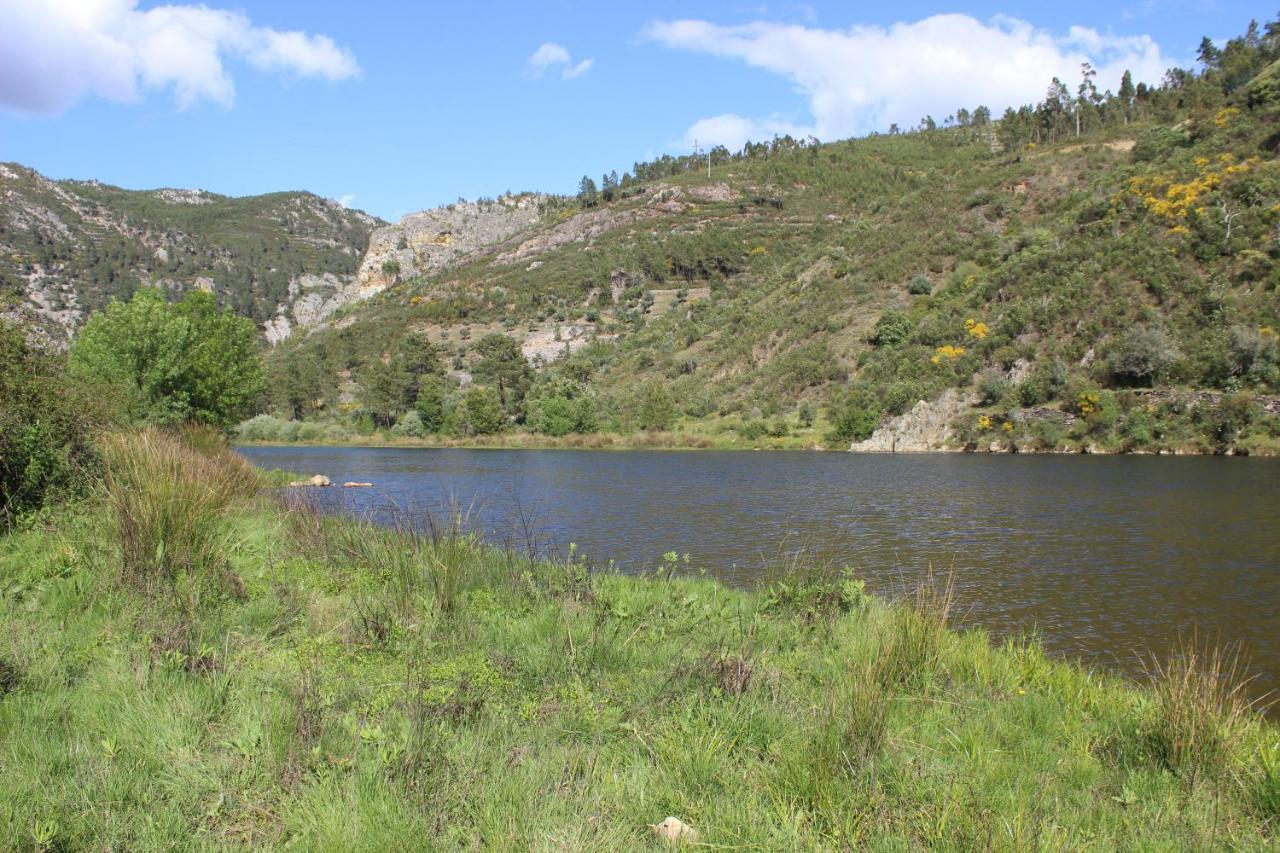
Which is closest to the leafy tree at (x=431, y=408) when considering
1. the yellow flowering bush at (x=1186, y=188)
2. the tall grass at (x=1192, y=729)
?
the yellow flowering bush at (x=1186, y=188)

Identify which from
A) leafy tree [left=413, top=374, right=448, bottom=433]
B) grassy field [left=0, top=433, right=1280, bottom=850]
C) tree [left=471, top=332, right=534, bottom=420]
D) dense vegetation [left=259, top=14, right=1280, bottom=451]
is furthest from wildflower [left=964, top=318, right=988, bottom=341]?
grassy field [left=0, top=433, right=1280, bottom=850]

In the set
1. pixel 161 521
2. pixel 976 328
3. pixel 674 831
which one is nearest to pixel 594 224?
pixel 976 328

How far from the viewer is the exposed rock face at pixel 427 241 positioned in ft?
596

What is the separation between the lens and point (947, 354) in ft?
192

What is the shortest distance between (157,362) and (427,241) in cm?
17093

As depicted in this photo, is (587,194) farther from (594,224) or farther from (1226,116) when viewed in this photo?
(1226,116)

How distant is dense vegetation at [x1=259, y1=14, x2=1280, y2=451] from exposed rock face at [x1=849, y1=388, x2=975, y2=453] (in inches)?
41.7

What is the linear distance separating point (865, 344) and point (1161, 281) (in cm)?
2317

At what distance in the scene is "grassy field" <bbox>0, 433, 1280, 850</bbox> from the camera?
367 cm

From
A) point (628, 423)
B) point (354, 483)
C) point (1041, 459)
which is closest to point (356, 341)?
point (628, 423)

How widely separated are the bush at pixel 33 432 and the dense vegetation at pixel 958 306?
165 feet

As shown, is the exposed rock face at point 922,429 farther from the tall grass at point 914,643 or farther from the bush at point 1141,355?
the tall grass at point 914,643

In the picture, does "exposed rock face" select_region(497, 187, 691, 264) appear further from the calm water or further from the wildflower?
the calm water

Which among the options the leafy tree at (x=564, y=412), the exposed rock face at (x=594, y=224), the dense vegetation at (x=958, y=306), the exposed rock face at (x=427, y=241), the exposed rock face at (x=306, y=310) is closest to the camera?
the dense vegetation at (x=958, y=306)
